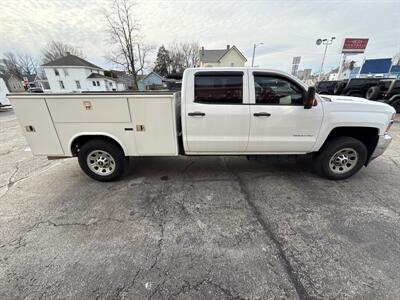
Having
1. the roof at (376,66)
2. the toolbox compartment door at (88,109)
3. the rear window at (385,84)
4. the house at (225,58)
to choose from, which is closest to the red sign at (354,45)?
the roof at (376,66)

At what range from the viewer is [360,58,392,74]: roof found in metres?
22.7

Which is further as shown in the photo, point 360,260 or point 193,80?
point 193,80

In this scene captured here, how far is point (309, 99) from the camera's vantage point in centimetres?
301

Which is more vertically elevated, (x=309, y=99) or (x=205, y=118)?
(x=309, y=99)

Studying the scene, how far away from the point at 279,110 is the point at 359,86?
1418 centimetres

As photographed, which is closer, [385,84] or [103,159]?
[103,159]

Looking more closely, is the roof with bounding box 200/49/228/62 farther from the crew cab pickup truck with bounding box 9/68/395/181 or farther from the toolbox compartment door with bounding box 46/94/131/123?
the toolbox compartment door with bounding box 46/94/131/123

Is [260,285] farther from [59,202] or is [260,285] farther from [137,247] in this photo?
[59,202]

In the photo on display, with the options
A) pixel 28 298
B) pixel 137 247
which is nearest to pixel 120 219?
pixel 137 247

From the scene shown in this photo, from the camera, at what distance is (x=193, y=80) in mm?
3146

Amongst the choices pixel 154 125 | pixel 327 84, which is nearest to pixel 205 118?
pixel 154 125

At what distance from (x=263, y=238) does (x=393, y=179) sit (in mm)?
3394

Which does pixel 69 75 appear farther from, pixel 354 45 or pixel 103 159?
pixel 354 45

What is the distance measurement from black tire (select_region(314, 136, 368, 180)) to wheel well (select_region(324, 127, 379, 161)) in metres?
0.12
